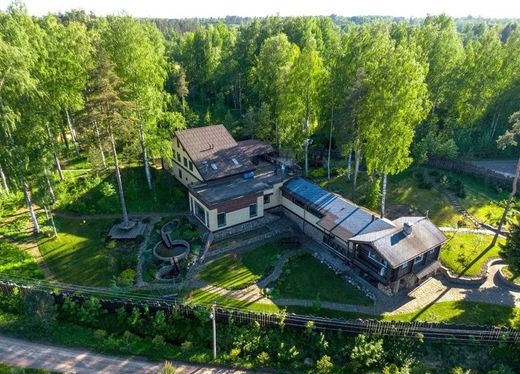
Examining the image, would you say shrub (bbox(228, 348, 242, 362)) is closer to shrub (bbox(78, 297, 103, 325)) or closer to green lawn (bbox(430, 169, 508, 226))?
shrub (bbox(78, 297, 103, 325))

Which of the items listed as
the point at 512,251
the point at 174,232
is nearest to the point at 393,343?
the point at 512,251

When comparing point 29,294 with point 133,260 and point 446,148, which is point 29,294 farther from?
point 446,148

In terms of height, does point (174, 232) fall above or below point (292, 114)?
below

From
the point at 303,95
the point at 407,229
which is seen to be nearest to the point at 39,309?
the point at 407,229

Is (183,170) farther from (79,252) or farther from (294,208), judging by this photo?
(79,252)

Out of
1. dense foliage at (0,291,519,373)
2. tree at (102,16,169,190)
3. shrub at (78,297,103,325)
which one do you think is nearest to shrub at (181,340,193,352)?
dense foliage at (0,291,519,373)

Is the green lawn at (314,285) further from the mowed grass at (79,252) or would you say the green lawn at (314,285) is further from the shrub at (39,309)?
the shrub at (39,309)
